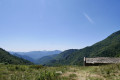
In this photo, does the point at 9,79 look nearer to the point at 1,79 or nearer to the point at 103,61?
the point at 1,79

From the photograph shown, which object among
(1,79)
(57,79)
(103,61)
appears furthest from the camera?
(103,61)

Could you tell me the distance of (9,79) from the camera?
258 inches

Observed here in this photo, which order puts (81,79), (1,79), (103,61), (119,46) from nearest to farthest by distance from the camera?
(1,79) → (81,79) → (103,61) → (119,46)

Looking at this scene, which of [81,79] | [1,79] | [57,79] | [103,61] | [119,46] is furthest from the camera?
[119,46]

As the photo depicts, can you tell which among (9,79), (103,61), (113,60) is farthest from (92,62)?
(9,79)

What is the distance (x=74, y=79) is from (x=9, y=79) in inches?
184

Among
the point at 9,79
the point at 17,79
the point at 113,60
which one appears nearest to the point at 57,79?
the point at 17,79

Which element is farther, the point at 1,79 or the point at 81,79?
the point at 81,79

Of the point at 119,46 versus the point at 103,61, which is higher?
the point at 119,46

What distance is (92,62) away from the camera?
27.4 meters

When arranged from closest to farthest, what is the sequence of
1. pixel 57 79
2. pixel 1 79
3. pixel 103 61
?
pixel 1 79 → pixel 57 79 → pixel 103 61

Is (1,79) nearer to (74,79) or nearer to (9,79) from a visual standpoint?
(9,79)

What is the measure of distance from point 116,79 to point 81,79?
2613mm

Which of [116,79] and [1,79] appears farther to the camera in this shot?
[116,79]
